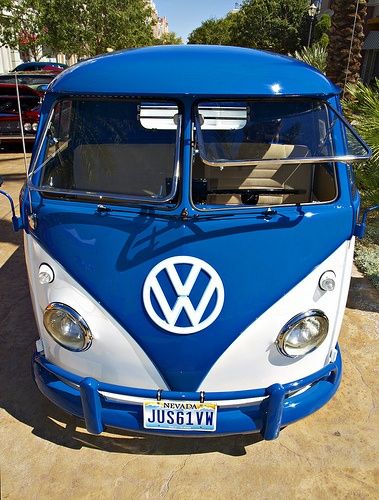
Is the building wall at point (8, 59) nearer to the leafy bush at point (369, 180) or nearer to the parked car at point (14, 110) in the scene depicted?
the parked car at point (14, 110)

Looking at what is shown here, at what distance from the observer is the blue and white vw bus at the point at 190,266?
222 centimetres

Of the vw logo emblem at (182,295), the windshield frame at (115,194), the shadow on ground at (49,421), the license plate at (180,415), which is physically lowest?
the shadow on ground at (49,421)

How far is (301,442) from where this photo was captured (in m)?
2.80

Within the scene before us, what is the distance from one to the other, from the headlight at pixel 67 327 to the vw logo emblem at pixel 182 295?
367 millimetres

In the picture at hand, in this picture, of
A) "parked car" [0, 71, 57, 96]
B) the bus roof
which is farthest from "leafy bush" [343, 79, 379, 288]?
"parked car" [0, 71, 57, 96]

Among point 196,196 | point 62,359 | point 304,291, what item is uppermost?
point 196,196

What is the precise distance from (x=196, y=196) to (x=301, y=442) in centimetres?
172

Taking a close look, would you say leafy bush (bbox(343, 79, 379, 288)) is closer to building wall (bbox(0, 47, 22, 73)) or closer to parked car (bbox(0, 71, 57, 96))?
parked car (bbox(0, 71, 57, 96))

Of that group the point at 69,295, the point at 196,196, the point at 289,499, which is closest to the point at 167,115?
the point at 196,196

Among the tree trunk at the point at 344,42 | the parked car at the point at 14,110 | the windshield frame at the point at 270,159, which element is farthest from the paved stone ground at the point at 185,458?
the tree trunk at the point at 344,42

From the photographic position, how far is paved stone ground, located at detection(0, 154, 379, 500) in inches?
97.8

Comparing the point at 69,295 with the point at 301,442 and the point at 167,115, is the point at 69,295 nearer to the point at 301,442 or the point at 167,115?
the point at 167,115

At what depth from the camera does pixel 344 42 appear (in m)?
11.1

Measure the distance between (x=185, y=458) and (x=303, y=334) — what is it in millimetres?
1099
